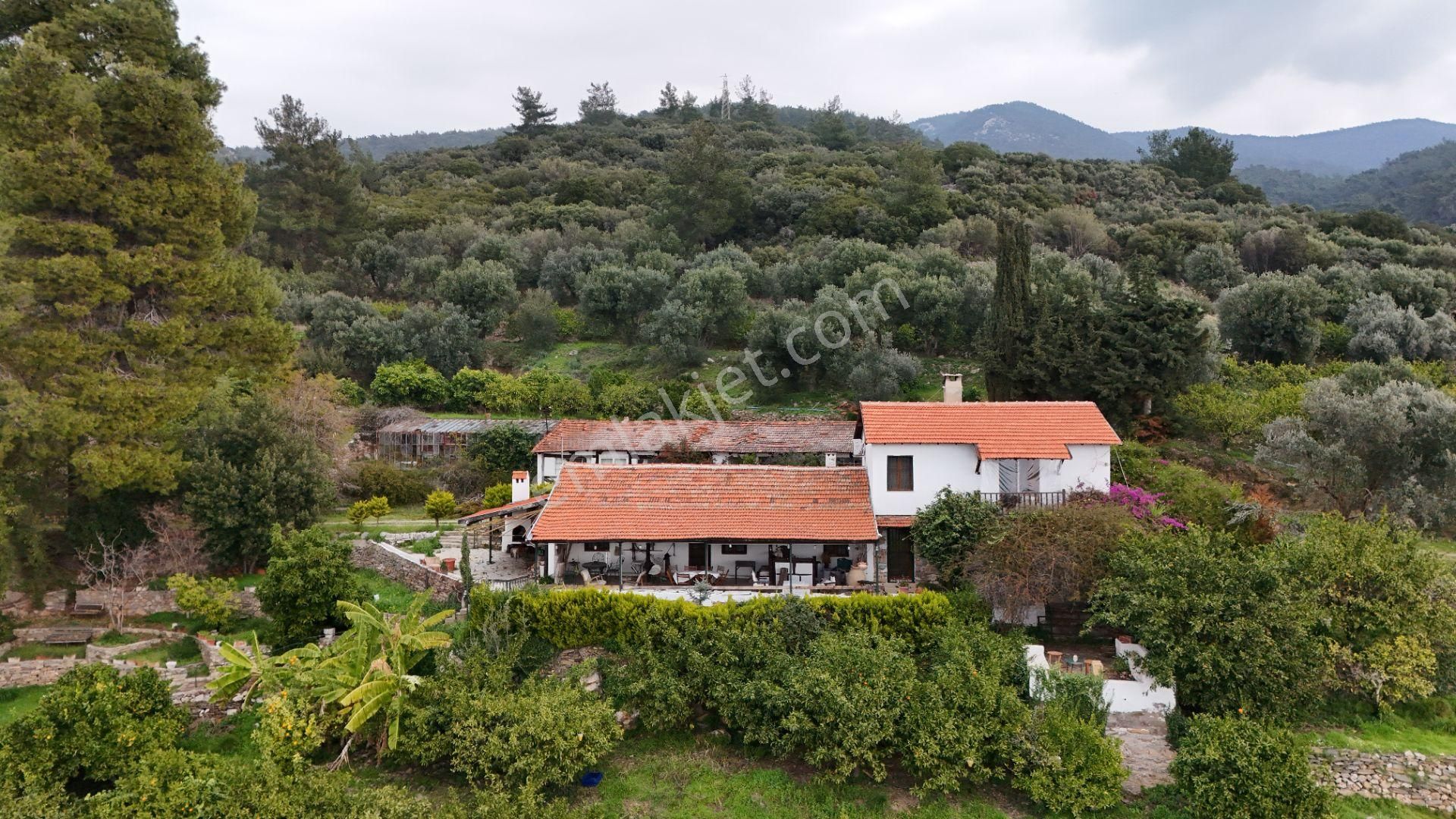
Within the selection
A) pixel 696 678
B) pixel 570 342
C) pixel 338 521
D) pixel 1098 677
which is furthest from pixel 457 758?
pixel 570 342

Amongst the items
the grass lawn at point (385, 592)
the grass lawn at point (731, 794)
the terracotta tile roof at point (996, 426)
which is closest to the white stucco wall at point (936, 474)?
the terracotta tile roof at point (996, 426)

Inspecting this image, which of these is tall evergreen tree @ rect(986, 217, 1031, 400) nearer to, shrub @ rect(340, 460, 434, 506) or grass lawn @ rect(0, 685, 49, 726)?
shrub @ rect(340, 460, 434, 506)

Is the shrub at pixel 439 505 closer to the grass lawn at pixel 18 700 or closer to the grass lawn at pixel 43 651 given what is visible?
the grass lawn at pixel 43 651

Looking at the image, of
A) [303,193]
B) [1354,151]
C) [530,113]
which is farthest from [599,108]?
[1354,151]

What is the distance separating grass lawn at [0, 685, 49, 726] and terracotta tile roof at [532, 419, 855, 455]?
13684mm

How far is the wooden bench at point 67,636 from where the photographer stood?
63.9 feet

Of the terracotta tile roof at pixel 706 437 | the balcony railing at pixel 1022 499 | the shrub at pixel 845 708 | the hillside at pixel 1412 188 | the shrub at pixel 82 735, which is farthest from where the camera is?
the hillside at pixel 1412 188

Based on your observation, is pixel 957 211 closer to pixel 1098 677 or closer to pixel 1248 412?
pixel 1248 412

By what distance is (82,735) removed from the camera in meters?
14.6

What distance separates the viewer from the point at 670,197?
58.0 meters

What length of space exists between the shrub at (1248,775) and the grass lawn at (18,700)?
21.6 m

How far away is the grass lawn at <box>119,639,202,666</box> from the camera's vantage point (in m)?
18.8

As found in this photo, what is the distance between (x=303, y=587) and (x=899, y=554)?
45.0 ft

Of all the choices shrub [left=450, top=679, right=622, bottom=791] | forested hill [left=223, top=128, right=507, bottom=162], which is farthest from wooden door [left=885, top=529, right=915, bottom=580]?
forested hill [left=223, top=128, right=507, bottom=162]
